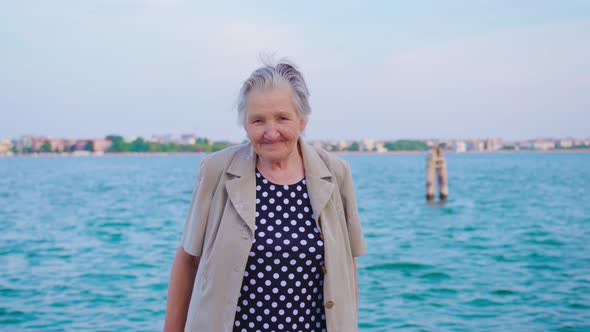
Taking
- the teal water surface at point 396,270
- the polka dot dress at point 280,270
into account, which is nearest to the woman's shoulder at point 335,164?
the polka dot dress at point 280,270

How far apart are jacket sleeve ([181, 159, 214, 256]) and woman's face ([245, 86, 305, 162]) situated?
0.79ft

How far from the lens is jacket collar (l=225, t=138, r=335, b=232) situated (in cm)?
250

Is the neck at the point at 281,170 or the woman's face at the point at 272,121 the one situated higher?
the woman's face at the point at 272,121

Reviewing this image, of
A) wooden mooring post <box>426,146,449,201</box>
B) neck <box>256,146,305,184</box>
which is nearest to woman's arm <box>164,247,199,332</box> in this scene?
neck <box>256,146,305,184</box>

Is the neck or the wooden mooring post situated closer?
the neck

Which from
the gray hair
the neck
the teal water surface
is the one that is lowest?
the teal water surface

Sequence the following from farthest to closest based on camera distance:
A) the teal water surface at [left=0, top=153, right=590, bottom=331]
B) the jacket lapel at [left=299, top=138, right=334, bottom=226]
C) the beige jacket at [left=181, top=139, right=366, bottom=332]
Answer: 1. the teal water surface at [left=0, top=153, right=590, bottom=331]
2. the jacket lapel at [left=299, top=138, right=334, bottom=226]
3. the beige jacket at [left=181, top=139, right=366, bottom=332]

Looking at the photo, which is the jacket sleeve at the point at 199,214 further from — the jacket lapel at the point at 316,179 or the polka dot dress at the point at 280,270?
the jacket lapel at the point at 316,179

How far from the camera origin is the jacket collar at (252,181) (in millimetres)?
2504

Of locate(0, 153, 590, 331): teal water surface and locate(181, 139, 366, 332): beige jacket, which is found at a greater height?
locate(181, 139, 366, 332): beige jacket

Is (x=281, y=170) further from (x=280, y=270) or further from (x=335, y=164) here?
(x=280, y=270)

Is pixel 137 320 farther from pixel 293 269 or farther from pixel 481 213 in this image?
pixel 481 213

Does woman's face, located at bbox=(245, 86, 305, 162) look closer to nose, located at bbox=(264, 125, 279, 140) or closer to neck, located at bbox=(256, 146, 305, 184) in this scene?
nose, located at bbox=(264, 125, 279, 140)

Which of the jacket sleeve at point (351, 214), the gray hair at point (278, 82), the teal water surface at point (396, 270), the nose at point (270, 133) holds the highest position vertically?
the gray hair at point (278, 82)
